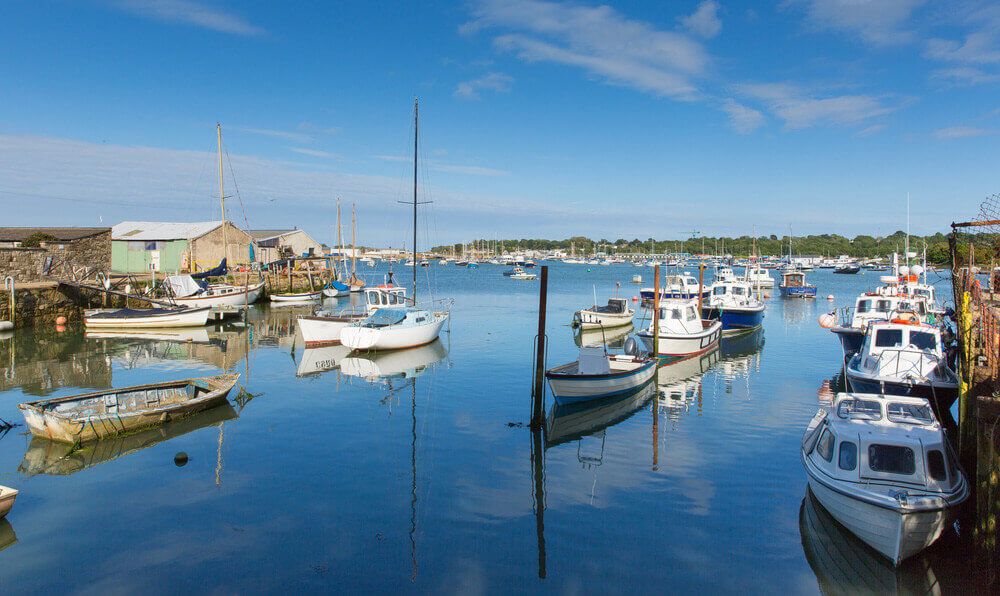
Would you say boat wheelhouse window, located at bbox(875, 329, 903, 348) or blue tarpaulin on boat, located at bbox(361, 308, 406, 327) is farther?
blue tarpaulin on boat, located at bbox(361, 308, 406, 327)

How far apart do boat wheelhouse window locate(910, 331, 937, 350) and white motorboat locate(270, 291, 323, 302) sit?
49378 millimetres

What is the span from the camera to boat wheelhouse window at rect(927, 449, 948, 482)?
1165 cm

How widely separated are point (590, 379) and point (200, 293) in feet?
123

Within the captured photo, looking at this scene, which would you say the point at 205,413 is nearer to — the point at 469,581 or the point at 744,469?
the point at 469,581

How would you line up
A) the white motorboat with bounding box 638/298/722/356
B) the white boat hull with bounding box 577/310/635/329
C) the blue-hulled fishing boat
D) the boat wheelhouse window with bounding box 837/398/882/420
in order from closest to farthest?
1. the boat wheelhouse window with bounding box 837/398/882/420
2. the white motorboat with bounding box 638/298/722/356
3. the white boat hull with bounding box 577/310/635/329
4. the blue-hulled fishing boat

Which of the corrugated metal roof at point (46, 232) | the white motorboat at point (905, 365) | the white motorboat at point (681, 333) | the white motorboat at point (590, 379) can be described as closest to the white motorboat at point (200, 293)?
the corrugated metal roof at point (46, 232)

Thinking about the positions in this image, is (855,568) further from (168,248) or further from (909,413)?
(168,248)

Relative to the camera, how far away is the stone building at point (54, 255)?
42.4m

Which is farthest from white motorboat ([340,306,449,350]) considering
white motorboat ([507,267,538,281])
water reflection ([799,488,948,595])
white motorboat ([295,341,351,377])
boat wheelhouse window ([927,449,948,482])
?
white motorboat ([507,267,538,281])

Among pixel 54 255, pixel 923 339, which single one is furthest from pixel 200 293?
pixel 923 339

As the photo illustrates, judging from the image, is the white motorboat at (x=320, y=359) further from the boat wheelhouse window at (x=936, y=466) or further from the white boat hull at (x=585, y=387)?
the boat wheelhouse window at (x=936, y=466)

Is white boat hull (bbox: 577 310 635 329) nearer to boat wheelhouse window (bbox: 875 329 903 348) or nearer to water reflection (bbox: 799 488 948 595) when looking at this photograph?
boat wheelhouse window (bbox: 875 329 903 348)

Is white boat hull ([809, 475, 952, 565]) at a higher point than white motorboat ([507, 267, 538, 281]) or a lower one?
lower

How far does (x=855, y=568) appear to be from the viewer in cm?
1136
